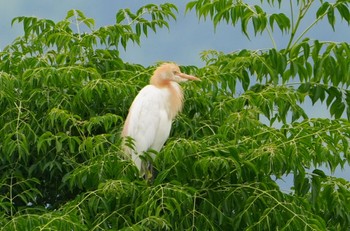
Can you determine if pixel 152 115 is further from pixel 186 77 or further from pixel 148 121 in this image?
pixel 186 77

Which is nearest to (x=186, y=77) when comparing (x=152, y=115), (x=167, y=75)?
(x=167, y=75)

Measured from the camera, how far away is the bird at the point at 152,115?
770 centimetres

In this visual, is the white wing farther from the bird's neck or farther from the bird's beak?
the bird's beak

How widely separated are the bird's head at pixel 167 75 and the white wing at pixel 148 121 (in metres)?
0.15

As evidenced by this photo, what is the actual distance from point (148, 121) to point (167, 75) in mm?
459

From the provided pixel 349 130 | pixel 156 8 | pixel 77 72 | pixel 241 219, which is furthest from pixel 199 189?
pixel 156 8

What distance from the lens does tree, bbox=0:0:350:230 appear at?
6730 mm

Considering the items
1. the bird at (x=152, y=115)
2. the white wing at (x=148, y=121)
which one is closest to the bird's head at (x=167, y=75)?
the bird at (x=152, y=115)

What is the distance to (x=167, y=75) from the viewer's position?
815cm

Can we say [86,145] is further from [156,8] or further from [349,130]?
[156,8]

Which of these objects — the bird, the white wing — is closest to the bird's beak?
the bird

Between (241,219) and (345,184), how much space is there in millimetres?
1079

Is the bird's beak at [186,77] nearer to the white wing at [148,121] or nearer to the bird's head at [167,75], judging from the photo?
the bird's head at [167,75]

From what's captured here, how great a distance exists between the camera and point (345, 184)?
7.69m
